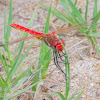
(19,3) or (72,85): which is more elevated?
(19,3)

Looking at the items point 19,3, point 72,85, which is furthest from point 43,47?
point 19,3

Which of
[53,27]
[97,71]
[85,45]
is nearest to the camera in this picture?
[97,71]

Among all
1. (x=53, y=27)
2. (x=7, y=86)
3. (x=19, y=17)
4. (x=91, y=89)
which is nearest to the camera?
(x=7, y=86)

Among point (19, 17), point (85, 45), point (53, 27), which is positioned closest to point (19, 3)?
point (19, 17)

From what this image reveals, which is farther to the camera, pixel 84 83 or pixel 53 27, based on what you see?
pixel 53 27

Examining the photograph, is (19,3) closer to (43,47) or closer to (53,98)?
(43,47)

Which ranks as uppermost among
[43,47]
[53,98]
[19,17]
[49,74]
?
[19,17]

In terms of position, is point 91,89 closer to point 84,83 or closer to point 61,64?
point 84,83

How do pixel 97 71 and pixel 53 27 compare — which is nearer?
pixel 97 71

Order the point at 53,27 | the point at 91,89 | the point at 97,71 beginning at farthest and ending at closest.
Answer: the point at 53,27 < the point at 97,71 < the point at 91,89
